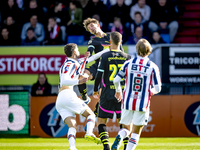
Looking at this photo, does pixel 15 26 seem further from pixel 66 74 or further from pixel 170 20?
pixel 66 74

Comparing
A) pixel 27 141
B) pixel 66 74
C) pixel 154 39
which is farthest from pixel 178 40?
pixel 66 74

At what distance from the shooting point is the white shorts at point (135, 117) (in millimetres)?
5016

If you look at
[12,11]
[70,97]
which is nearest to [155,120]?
[70,97]

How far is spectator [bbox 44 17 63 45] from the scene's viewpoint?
10883mm

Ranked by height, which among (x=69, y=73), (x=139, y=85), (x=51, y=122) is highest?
(x=69, y=73)

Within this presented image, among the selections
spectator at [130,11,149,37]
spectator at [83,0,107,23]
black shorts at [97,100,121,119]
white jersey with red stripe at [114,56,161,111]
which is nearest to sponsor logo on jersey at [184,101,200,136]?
spectator at [130,11,149,37]

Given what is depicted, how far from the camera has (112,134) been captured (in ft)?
30.9

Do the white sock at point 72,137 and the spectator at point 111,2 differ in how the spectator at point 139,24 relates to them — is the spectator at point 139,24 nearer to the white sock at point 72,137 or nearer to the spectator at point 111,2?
the spectator at point 111,2

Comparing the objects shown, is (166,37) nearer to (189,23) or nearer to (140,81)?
(189,23)

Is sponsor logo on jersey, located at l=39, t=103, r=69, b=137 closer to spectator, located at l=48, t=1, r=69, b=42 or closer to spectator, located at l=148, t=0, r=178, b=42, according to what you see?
spectator, located at l=48, t=1, r=69, b=42

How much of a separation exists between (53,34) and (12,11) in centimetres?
184

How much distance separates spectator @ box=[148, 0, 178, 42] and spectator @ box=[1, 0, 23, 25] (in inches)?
172

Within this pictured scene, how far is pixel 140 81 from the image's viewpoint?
4980 millimetres

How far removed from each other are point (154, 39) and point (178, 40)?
2.01 metres
